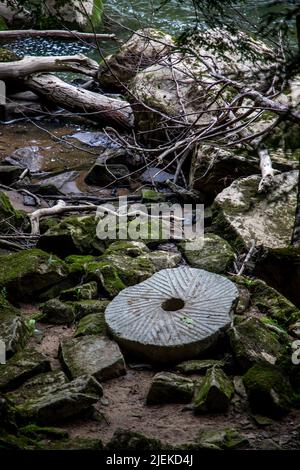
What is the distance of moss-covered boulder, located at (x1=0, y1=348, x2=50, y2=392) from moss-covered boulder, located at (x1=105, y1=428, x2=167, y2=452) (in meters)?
1.08

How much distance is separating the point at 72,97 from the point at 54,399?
7762 mm

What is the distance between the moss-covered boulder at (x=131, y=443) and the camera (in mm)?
2913

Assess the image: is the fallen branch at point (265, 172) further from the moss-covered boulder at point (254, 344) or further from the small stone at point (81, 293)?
the moss-covered boulder at point (254, 344)

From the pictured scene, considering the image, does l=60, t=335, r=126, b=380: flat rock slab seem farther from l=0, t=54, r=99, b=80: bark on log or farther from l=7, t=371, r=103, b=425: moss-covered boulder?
l=0, t=54, r=99, b=80: bark on log

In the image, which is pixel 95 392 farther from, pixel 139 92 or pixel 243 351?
pixel 139 92

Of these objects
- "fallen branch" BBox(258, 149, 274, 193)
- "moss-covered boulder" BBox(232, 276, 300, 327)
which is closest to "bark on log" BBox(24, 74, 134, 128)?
"fallen branch" BBox(258, 149, 274, 193)

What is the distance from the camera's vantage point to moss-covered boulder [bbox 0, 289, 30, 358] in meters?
4.14

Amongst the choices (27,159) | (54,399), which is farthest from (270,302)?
(27,159)

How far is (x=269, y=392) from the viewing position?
3.51 metres

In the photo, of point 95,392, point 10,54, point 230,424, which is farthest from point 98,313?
point 10,54

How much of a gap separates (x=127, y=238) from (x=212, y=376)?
9.32 feet

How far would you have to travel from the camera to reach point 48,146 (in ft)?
32.1

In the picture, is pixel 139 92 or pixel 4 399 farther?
pixel 139 92

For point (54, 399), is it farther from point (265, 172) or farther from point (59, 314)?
point (265, 172)
